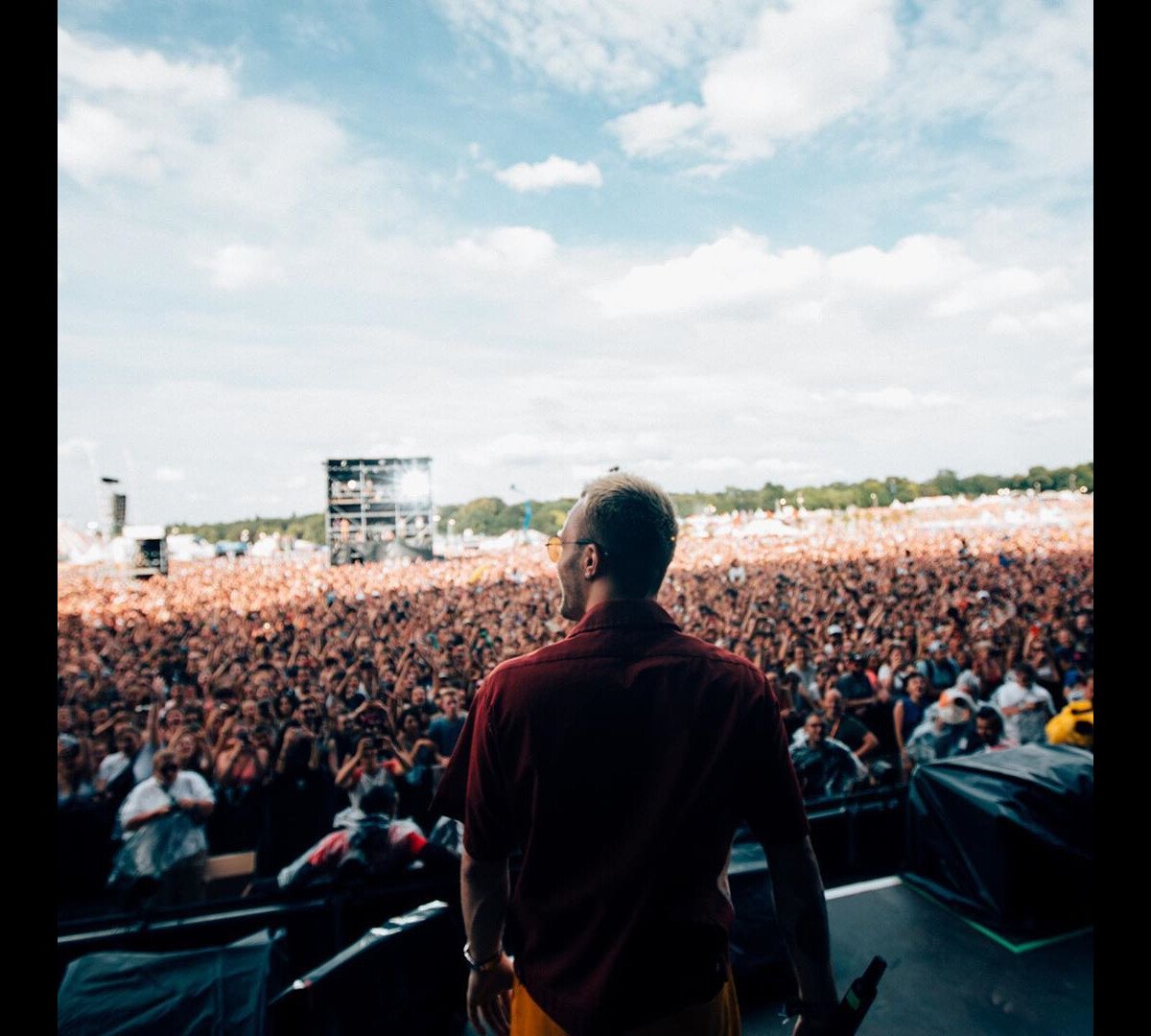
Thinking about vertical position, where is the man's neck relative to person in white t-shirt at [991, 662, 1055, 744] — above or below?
above

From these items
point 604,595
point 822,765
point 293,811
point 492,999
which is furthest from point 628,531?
point 822,765

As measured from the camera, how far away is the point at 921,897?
3.71 meters

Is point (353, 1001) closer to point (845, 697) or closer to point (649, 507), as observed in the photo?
point (649, 507)

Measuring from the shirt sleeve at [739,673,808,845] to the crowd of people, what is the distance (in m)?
1.15

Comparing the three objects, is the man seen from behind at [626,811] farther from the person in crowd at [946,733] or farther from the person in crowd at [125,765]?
the person in crowd at [125,765]

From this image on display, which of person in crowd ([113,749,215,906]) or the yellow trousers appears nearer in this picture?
the yellow trousers

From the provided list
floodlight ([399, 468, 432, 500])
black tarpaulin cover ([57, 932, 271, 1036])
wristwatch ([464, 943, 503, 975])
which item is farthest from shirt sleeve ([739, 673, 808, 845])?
floodlight ([399, 468, 432, 500])

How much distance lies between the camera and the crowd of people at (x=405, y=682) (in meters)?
4.12

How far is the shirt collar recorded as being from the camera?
1312 mm

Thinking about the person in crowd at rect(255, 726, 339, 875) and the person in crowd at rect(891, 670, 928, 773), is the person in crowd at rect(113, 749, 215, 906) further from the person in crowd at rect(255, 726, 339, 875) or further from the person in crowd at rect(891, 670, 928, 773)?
the person in crowd at rect(891, 670, 928, 773)

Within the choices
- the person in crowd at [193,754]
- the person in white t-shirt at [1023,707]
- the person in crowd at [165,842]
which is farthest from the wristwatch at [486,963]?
the person in white t-shirt at [1023,707]

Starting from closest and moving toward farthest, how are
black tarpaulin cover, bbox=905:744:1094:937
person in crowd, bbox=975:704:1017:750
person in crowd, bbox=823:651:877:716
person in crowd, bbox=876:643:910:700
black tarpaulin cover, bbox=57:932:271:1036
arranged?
black tarpaulin cover, bbox=57:932:271:1036, black tarpaulin cover, bbox=905:744:1094:937, person in crowd, bbox=975:704:1017:750, person in crowd, bbox=823:651:877:716, person in crowd, bbox=876:643:910:700
